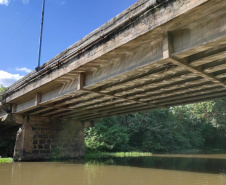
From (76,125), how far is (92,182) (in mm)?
11454

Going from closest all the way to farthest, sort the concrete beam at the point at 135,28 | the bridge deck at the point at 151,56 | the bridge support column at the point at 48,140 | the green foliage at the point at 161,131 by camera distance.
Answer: the concrete beam at the point at 135,28
the bridge deck at the point at 151,56
the bridge support column at the point at 48,140
the green foliage at the point at 161,131

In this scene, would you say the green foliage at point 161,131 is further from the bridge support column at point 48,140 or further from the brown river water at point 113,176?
the brown river water at point 113,176

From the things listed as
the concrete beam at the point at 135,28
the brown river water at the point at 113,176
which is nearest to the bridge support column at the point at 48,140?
the brown river water at the point at 113,176

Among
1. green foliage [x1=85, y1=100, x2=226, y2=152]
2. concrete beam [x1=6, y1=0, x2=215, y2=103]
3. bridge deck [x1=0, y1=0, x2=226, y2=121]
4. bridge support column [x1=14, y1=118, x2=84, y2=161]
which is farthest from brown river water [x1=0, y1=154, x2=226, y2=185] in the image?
green foliage [x1=85, y1=100, x2=226, y2=152]

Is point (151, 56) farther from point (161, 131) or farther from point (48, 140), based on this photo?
point (161, 131)

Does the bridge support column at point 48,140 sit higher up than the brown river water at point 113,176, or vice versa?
the bridge support column at point 48,140

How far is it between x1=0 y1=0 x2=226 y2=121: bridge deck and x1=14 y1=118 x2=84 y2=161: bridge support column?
528 centimetres

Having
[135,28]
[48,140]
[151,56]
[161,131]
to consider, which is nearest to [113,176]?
[151,56]

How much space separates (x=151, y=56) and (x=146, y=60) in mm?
181

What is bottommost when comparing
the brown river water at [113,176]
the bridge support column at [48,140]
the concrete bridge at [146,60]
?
the brown river water at [113,176]

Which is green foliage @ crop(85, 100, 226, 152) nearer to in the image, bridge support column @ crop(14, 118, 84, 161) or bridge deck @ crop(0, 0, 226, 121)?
bridge support column @ crop(14, 118, 84, 161)

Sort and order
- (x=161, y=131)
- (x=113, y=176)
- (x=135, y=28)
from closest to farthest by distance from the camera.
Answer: (x=135, y=28) < (x=113, y=176) < (x=161, y=131)

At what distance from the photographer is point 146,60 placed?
6090 millimetres

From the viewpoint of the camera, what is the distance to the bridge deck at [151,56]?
478 cm
